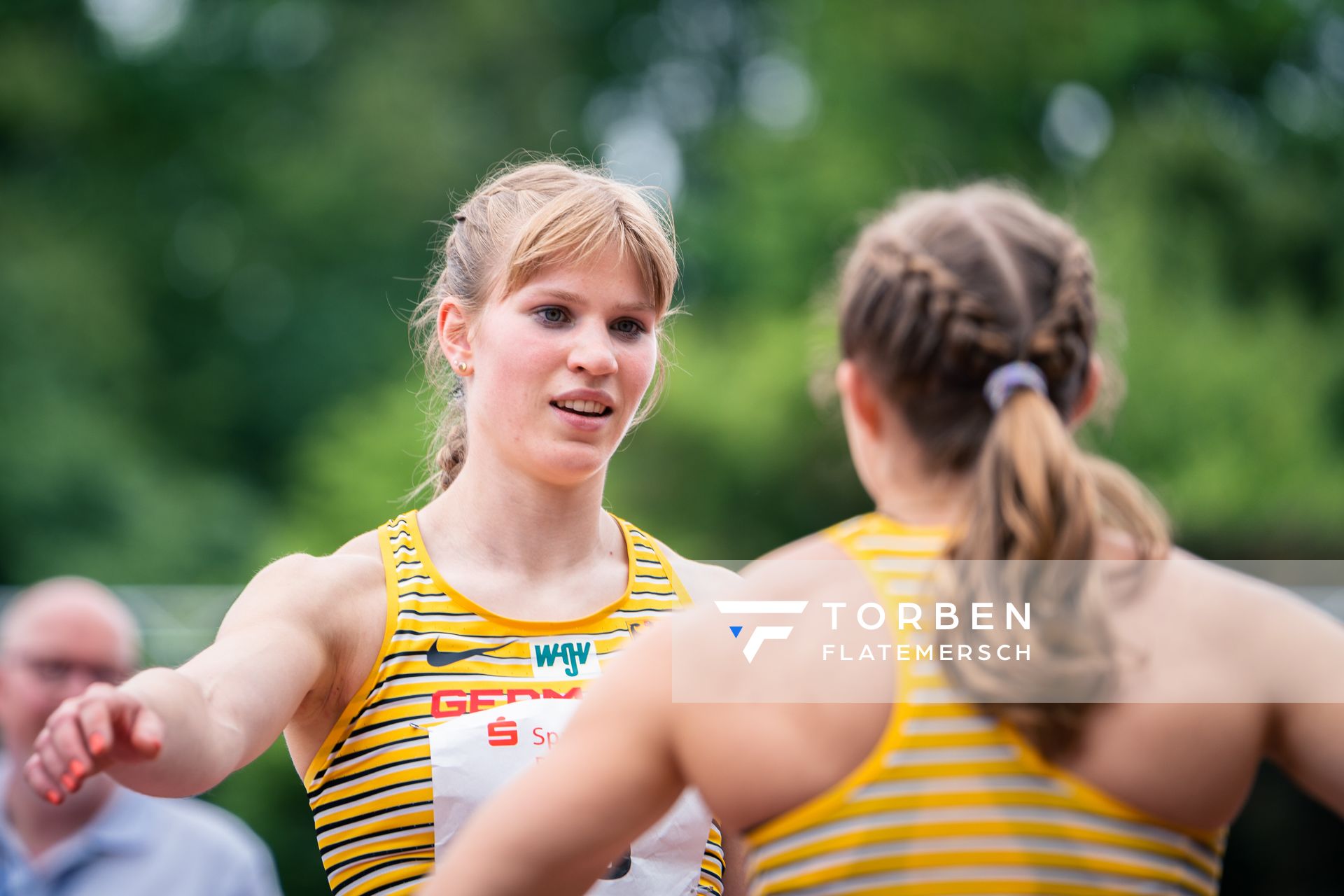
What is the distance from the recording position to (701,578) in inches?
113

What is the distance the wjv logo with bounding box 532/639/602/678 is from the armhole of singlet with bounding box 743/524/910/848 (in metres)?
0.97

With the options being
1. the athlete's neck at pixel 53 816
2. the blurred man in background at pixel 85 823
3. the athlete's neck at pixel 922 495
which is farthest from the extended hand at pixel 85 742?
the athlete's neck at pixel 53 816

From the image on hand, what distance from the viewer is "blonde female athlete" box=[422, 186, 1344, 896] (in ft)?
5.16

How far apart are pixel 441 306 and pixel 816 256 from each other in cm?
1163

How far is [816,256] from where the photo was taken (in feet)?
46.8

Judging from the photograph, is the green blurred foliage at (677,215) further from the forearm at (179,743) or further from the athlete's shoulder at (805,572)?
the athlete's shoulder at (805,572)

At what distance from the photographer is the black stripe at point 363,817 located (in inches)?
94.7

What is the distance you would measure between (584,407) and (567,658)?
44 centimetres

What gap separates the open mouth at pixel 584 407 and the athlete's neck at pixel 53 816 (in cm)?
212

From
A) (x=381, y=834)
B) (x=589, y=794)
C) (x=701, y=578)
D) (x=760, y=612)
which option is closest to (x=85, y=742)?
(x=589, y=794)

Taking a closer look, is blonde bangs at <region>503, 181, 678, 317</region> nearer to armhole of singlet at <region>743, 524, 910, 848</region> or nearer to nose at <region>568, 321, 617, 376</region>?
nose at <region>568, 321, 617, 376</region>

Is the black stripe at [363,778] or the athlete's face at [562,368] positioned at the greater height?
the athlete's face at [562,368]

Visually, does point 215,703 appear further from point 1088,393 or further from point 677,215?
point 677,215

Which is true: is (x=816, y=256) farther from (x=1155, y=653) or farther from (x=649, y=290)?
(x=1155, y=653)
